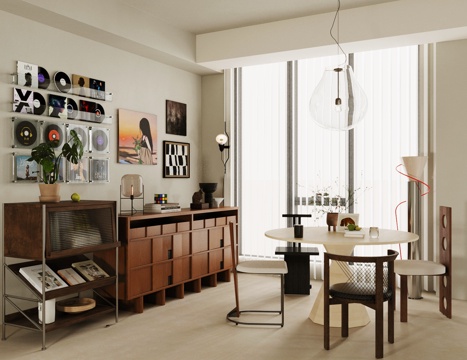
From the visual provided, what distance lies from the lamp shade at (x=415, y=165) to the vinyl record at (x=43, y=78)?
3.69 meters

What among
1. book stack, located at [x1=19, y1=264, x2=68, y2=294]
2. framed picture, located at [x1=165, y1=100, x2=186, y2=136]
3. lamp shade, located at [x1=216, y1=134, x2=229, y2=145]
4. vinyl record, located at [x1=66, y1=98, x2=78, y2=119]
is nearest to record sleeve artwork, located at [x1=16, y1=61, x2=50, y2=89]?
vinyl record, located at [x1=66, y1=98, x2=78, y2=119]

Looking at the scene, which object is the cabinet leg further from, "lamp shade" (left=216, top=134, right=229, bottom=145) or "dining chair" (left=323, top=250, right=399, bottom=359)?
"lamp shade" (left=216, top=134, right=229, bottom=145)

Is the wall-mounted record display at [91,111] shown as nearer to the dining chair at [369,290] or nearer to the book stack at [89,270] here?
the book stack at [89,270]

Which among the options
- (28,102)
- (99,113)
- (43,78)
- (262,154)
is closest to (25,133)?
(28,102)

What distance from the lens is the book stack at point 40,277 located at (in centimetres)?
384

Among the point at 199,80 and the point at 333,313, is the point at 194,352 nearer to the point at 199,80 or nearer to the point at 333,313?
the point at 333,313

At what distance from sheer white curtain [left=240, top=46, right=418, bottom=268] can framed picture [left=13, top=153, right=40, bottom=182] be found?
9.80 ft

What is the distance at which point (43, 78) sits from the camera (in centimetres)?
452

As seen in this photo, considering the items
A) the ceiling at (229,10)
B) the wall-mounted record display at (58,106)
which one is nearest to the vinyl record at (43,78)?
the wall-mounted record display at (58,106)

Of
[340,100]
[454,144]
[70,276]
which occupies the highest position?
[340,100]

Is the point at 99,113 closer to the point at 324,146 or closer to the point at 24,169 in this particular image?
the point at 24,169

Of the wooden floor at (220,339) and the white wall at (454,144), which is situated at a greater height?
the white wall at (454,144)

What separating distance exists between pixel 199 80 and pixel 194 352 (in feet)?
13.8

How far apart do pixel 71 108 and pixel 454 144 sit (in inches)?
157
